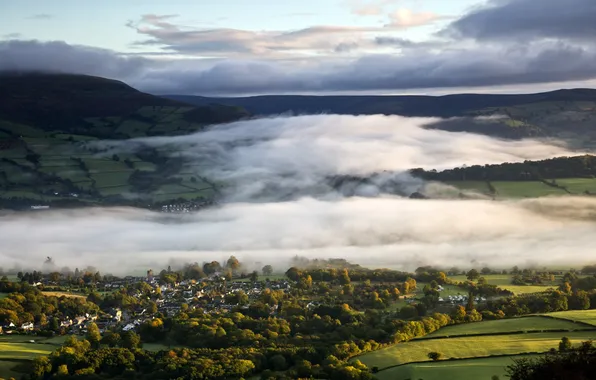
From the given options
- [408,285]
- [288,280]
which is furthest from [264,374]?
[288,280]

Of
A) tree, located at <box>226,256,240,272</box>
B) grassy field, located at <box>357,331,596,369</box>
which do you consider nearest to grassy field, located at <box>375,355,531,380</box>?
grassy field, located at <box>357,331,596,369</box>

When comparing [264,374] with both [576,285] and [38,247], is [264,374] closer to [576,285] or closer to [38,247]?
[576,285]

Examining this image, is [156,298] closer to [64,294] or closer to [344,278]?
[64,294]

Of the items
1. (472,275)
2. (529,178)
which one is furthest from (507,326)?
(529,178)

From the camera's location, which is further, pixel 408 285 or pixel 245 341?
pixel 408 285

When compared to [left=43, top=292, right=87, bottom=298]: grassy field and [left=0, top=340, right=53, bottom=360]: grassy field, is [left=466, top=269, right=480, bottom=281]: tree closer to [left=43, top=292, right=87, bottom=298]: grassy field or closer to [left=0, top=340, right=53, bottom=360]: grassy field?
[left=43, top=292, right=87, bottom=298]: grassy field
